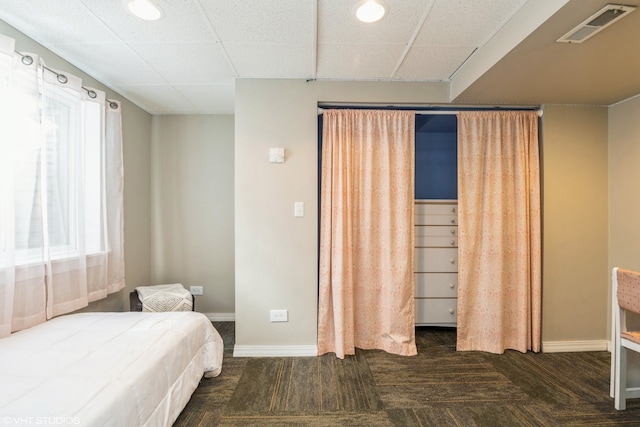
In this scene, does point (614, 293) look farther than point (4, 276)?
Yes

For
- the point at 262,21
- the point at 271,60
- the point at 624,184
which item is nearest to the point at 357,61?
the point at 271,60

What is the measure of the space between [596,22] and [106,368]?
2.93 m

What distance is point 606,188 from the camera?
8.41ft

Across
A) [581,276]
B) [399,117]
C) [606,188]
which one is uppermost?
[399,117]

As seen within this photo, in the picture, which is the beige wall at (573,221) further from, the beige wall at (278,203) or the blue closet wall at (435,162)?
the beige wall at (278,203)

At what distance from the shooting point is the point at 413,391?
1.98 metres

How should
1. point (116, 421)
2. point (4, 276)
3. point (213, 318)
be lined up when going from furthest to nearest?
1. point (213, 318)
2. point (4, 276)
3. point (116, 421)

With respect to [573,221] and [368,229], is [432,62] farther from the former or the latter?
[573,221]

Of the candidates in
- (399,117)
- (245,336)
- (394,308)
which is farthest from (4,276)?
(399,117)

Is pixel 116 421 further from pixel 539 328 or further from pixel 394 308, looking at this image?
pixel 539 328

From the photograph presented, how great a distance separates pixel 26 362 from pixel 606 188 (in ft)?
13.7

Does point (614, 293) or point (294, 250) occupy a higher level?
point (294, 250)

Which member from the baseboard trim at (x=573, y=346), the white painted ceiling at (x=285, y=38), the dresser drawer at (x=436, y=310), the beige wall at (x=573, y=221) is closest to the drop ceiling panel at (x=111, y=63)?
the white painted ceiling at (x=285, y=38)

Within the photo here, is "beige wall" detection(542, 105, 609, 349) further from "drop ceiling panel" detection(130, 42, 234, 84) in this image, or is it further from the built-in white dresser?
"drop ceiling panel" detection(130, 42, 234, 84)
